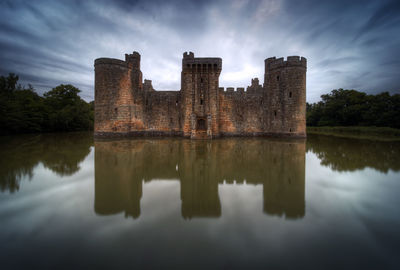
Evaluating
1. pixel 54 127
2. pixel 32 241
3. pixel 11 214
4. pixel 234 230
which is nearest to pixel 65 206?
pixel 11 214

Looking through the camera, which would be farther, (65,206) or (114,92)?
(114,92)

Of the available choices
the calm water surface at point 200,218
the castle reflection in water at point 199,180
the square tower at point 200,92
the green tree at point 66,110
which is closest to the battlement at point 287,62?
the square tower at point 200,92

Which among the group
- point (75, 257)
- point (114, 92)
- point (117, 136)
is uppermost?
point (114, 92)

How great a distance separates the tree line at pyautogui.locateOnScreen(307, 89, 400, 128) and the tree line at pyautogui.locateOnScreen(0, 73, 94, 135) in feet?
142

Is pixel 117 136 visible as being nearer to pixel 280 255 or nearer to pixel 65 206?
pixel 65 206

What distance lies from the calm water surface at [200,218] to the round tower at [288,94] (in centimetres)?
1091

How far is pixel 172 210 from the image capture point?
377 cm

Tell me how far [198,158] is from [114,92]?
12.2m

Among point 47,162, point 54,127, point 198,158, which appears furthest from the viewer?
point 54,127

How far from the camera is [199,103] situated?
1694cm

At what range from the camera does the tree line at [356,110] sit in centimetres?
2595

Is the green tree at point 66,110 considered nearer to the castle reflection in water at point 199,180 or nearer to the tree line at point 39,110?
the tree line at point 39,110

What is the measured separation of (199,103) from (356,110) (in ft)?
94.8

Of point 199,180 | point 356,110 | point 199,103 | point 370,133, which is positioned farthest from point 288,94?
point 356,110
